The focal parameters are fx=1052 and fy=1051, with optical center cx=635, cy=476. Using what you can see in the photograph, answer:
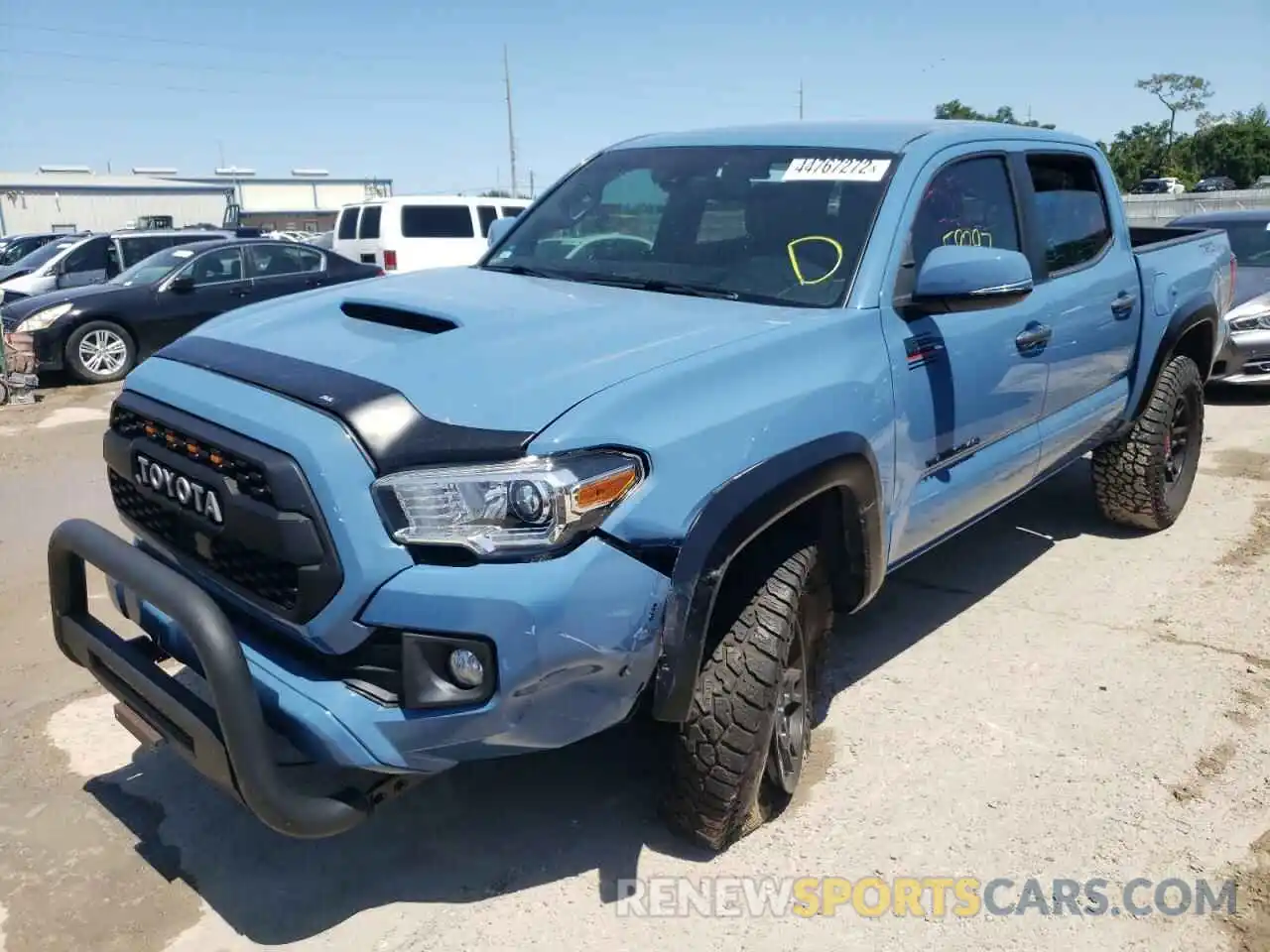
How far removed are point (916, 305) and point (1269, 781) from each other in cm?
180

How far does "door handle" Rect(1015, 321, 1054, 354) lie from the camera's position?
3.69m

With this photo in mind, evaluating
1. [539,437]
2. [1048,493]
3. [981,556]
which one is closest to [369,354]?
[539,437]

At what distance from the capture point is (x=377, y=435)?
7.23ft

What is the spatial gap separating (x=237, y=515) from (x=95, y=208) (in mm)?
65947

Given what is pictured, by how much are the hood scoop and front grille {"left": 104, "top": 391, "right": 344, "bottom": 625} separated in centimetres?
57

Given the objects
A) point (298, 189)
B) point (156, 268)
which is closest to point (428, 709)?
point (156, 268)

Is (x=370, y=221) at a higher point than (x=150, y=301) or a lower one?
higher

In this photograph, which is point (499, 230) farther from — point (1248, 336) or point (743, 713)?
point (1248, 336)

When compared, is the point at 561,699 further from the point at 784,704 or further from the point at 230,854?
the point at 230,854

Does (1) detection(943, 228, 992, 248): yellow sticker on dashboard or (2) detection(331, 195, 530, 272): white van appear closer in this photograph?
(1) detection(943, 228, 992, 248): yellow sticker on dashboard

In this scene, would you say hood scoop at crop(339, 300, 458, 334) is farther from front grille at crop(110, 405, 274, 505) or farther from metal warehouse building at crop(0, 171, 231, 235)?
metal warehouse building at crop(0, 171, 231, 235)

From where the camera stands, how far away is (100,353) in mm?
10484

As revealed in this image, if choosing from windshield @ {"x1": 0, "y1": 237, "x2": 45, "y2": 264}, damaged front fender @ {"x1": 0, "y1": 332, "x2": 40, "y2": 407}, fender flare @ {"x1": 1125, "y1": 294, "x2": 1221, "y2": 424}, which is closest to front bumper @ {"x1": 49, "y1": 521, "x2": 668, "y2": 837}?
fender flare @ {"x1": 1125, "y1": 294, "x2": 1221, "y2": 424}

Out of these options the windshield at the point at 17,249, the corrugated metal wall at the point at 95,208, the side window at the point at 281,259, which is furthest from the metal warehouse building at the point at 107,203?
the side window at the point at 281,259
